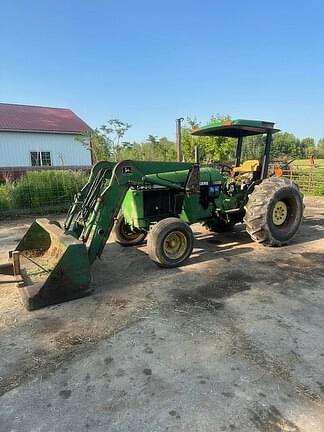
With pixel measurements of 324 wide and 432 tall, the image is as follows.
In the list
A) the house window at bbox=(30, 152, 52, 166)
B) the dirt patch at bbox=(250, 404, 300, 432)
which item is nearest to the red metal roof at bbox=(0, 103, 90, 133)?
the house window at bbox=(30, 152, 52, 166)

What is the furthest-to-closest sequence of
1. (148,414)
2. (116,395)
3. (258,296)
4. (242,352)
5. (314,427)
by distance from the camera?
(258,296)
(242,352)
(116,395)
(148,414)
(314,427)

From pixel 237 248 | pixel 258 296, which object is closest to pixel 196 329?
pixel 258 296

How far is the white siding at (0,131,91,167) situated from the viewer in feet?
60.7

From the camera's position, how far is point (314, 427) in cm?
200

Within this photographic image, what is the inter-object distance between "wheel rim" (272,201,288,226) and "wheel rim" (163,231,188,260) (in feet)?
6.09

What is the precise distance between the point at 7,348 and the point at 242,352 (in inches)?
78.4

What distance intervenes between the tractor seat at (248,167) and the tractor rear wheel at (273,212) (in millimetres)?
605

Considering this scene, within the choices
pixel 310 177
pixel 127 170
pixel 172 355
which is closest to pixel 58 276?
pixel 172 355

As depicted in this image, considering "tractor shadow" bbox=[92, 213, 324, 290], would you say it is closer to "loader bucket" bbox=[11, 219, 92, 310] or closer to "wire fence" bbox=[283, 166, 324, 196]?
"loader bucket" bbox=[11, 219, 92, 310]

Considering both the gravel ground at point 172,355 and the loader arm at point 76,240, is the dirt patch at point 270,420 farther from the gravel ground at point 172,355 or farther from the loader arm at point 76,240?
the loader arm at point 76,240

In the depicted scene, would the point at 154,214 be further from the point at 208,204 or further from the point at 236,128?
the point at 236,128

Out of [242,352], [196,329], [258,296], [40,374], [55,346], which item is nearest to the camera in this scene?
[40,374]

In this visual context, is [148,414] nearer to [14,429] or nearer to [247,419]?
[247,419]

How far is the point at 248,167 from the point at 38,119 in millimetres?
16894
